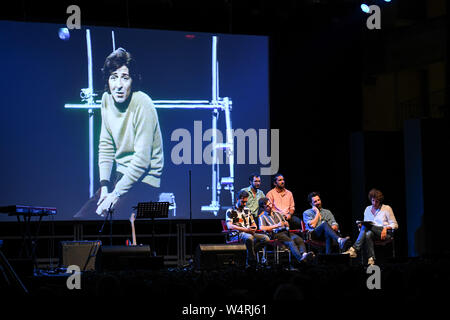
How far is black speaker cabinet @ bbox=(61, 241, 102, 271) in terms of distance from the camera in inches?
282

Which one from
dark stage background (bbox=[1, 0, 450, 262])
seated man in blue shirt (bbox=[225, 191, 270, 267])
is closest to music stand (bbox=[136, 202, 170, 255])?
seated man in blue shirt (bbox=[225, 191, 270, 267])

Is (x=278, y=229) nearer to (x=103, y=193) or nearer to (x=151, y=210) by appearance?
(x=151, y=210)

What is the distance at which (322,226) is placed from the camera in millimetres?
7328

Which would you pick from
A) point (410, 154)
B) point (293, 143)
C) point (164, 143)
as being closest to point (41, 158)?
point (164, 143)

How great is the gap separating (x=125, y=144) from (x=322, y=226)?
3.21 m

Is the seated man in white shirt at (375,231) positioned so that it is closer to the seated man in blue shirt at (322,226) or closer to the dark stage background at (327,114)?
the seated man in blue shirt at (322,226)

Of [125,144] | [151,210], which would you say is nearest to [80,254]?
[151,210]

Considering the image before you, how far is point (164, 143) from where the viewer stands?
28.7 feet

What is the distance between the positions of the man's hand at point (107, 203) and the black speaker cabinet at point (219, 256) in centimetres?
204

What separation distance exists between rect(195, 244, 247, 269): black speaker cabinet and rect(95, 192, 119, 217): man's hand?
2044 mm

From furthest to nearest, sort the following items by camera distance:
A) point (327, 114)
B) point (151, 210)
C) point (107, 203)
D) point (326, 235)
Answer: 1. point (327, 114)
2. point (107, 203)
3. point (326, 235)
4. point (151, 210)

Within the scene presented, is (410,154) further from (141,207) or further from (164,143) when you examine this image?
(141,207)

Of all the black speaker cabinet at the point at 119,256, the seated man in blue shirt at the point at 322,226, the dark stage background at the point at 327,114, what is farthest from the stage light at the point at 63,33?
the seated man in blue shirt at the point at 322,226
